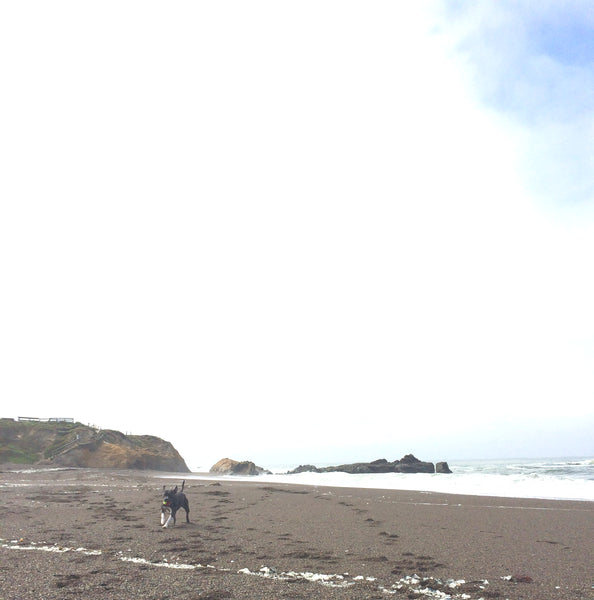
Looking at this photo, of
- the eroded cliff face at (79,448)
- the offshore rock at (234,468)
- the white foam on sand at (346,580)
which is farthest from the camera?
the offshore rock at (234,468)

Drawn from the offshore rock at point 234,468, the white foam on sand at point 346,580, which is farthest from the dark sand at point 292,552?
the offshore rock at point 234,468

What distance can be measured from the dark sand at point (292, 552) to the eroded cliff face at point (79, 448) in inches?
1315

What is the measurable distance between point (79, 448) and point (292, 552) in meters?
44.1

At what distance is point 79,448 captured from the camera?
46094 mm

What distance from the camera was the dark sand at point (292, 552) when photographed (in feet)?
20.2

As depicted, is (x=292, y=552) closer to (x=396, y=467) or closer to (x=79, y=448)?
(x=79, y=448)

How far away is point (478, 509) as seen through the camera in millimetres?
15359

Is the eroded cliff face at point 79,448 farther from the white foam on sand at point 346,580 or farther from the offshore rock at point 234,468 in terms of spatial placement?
the white foam on sand at point 346,580

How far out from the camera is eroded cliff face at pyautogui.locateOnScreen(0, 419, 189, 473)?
4538 centimetres

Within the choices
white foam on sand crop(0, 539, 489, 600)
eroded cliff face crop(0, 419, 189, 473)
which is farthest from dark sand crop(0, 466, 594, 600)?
eroded cliff face crop(0, 419, 189, 473)

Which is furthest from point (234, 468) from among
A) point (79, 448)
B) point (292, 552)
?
point (292, 552)

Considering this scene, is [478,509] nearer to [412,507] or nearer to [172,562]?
[412,507]

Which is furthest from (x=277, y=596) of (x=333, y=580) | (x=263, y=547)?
(x=263, y=547)

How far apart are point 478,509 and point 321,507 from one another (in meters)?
5.03
